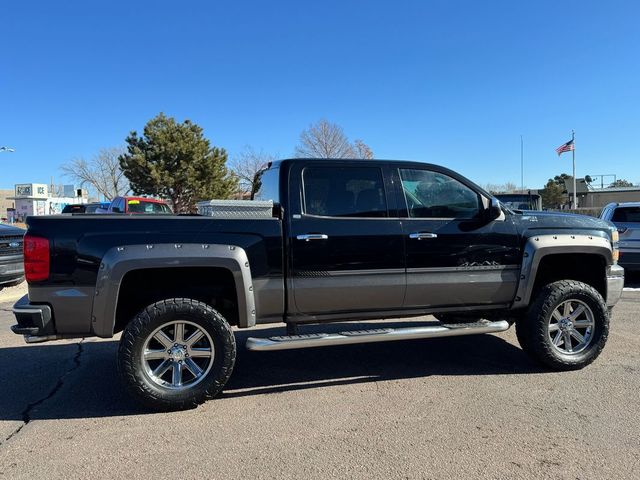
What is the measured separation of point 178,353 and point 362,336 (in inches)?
61.1

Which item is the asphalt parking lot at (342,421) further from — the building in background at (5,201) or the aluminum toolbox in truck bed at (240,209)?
the building in background at (5,201)

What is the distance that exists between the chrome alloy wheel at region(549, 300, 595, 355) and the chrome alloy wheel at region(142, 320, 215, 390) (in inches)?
131

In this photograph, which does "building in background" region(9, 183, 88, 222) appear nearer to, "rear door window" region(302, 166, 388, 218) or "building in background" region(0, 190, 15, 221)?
"building in background" region(0, 190, 15, 221)

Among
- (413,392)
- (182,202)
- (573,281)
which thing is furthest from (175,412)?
(182,202)

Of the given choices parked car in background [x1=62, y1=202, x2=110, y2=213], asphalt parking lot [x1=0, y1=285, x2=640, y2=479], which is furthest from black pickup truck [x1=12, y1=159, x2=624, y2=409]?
parked car in background [x1=62, y1=202, x2=110, y2=213]

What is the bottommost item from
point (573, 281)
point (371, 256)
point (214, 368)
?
point (214, 368)

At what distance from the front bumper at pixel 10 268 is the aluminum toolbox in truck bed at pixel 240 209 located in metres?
6.39

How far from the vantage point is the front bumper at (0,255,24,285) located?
8656 mm

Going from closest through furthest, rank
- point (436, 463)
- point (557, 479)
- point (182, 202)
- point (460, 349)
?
1. point (557, 479)
2. point (436, 463)
3. point (460, 349)
4. point (182, 202)

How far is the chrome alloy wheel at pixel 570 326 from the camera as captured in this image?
489cm

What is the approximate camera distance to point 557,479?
294cm

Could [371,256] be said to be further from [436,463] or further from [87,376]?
[87,376]

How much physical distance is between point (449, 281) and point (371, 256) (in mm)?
817

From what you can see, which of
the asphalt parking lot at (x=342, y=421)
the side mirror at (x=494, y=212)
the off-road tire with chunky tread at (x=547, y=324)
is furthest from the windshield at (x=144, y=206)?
the off-road tire with chunky tread at (x=547, y=324)
